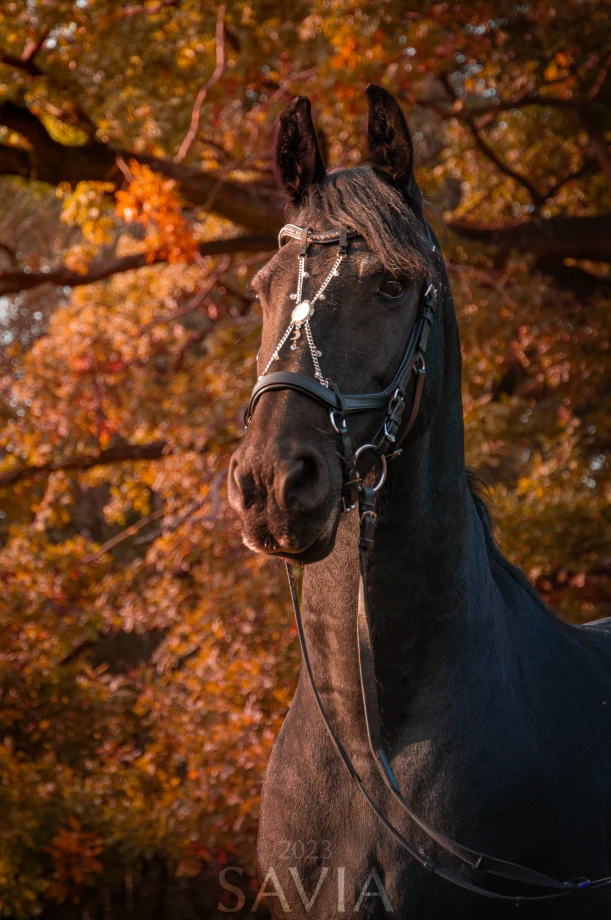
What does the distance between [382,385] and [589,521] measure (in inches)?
242

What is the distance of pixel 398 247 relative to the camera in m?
2.24

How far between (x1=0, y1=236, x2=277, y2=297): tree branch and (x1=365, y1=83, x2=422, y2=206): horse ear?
645cm

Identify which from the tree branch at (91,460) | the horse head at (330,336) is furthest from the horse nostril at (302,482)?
the tree branch at (91,460)

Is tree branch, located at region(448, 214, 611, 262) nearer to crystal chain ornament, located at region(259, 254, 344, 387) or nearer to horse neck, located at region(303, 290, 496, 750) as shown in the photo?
horse neck, located at region(303, 290, 496, 750)

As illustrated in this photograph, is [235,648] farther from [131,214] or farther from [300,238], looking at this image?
[300,238]

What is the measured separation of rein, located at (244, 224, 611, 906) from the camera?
2.10 meters

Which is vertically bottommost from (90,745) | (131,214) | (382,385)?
(90,745)

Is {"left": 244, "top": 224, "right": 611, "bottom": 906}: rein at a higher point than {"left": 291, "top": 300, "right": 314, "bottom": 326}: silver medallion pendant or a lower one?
lower

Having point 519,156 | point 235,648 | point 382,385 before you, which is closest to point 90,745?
point 235,648

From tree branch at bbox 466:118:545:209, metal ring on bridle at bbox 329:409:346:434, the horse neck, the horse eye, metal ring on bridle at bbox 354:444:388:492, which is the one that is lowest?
the horse neck

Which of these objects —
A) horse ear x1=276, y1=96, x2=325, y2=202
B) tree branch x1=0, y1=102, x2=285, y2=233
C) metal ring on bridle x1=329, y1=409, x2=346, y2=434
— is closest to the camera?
metal ring on bridle x1=329, y1=409, x2=346, y2=434

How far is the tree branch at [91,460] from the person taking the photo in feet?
28.6


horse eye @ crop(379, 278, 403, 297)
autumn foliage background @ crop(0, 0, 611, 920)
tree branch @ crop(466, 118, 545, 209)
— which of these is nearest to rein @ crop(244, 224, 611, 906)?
horse eye @ crop(379, 278, 403, 297)

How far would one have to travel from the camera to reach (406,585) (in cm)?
237
